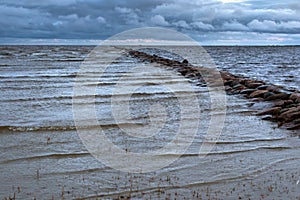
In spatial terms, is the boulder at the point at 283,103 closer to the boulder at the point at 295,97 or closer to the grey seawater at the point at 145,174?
the boulder at the point at 295,97

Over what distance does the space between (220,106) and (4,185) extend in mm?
7714

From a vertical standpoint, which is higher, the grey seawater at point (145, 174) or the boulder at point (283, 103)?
the boulder at point (283, 103)

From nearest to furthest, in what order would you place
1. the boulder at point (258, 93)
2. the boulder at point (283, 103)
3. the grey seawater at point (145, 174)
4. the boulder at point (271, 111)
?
1. the grey seawater at point (145, 174)
2. the boulder at point (271, 111)
3. the boulder at point (283, 103)
4. the boulder at point (258, 93)

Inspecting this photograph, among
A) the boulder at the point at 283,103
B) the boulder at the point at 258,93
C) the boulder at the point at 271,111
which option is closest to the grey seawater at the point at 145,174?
the boulder at the point at 271,111

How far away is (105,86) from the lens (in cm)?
1677

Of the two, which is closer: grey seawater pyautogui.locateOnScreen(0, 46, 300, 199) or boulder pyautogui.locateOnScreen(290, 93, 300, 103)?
grey seawater pyautogui.locateOnScreen(0, 46, 300, 199)

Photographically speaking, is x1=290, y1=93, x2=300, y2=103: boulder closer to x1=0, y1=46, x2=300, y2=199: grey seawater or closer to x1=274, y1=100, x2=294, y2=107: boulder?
x1=274, y1=100, x2=294, y2=107: boulder

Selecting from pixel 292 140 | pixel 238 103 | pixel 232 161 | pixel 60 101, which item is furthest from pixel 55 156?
pixel 238 103

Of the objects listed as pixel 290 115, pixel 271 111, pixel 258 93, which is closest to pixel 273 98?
pixel 258 93

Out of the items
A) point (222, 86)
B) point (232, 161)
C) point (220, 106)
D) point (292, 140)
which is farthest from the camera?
point (222, 86)

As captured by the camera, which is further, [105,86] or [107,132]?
[105,86]

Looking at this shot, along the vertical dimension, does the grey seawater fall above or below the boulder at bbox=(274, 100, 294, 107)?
below

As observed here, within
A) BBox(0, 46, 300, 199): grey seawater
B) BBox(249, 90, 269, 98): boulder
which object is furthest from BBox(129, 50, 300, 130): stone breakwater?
BBox(0, 46, 300, 199): grey seawater

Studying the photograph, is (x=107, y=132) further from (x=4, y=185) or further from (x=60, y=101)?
(x=60, y=101)
